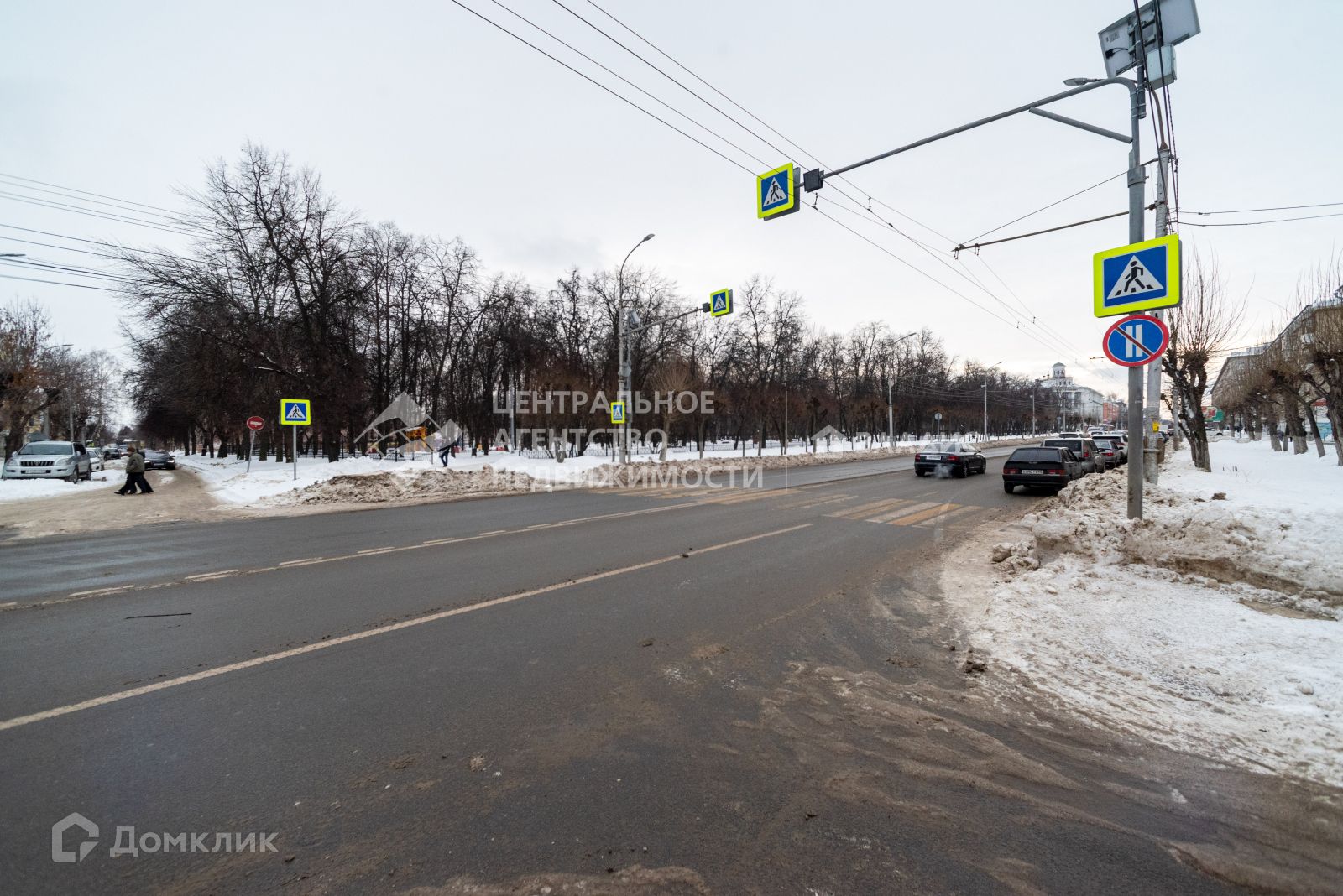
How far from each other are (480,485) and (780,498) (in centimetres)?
1055

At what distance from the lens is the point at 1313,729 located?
3432 millimetres

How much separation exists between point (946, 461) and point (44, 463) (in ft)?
Answer: 124

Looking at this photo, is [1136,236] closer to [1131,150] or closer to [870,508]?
[1131,150]

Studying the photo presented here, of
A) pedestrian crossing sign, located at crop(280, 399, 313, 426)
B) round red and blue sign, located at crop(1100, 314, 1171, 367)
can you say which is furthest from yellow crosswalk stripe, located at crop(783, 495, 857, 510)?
pedestrian crossing sign, located at crop(280, 399, 313, 426)

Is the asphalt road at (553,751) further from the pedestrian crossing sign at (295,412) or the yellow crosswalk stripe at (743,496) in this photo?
the pedestrian crossing sign at (295,412)

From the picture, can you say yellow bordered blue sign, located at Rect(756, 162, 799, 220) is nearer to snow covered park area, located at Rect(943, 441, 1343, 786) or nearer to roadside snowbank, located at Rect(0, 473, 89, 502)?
snow covered park area, located at Rect(943, 441, 1343, 786)

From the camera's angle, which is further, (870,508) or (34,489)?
(34,489)

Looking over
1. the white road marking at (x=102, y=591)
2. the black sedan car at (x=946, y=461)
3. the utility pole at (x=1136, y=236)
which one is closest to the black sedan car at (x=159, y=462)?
the white road marking at (x=102, y=591)

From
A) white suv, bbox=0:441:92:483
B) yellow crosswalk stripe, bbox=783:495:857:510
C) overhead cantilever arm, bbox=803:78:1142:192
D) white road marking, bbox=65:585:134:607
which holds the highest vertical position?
overhead cantilever arm, bbox=803:78:1142:192

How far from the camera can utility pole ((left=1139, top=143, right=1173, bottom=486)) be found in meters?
12.3

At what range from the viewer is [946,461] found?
78.7ft

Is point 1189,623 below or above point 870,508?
above

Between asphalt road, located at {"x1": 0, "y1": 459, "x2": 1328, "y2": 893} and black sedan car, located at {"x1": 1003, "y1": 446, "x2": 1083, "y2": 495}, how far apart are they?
44.0ft

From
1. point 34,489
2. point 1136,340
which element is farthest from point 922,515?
point 34,489
